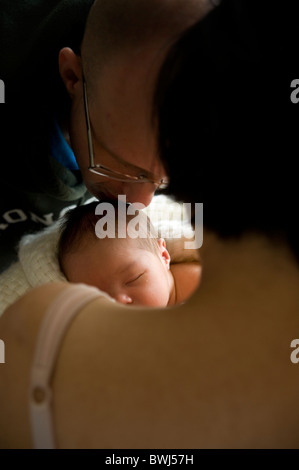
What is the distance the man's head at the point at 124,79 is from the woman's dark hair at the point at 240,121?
114mm

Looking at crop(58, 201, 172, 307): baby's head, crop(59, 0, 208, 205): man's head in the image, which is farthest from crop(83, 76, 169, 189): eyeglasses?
crop(58, 201, 172, 307): baby's head

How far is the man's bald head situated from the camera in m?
0.85

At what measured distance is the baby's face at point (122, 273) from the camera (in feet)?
4.15

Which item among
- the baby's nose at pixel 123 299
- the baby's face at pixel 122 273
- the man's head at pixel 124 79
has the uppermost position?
the man's head at pixel 124 79

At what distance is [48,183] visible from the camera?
1.38 m

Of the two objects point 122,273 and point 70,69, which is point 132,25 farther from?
point 122,273

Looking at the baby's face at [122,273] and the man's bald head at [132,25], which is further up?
the man's bald head at [132,25]

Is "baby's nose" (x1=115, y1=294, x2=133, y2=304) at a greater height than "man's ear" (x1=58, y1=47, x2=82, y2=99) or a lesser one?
lesser

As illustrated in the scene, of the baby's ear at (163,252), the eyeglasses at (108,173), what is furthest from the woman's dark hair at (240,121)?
the baby's ear at (163,252)

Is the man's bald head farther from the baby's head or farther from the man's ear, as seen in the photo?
the baby's head

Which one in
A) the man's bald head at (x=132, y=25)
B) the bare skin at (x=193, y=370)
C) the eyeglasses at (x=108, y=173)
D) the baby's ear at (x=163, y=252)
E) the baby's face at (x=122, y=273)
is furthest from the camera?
the baby's ear at (x=163, y=252)

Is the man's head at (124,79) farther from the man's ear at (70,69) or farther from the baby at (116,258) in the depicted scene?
the baby at (116,258)

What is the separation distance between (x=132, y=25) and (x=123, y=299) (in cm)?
65

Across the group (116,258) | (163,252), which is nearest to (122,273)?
(116,258)
